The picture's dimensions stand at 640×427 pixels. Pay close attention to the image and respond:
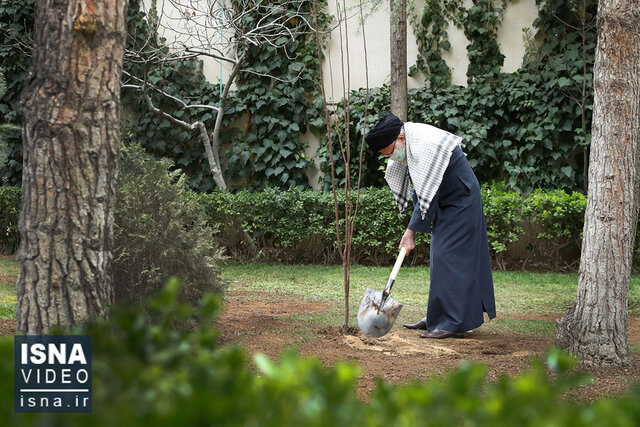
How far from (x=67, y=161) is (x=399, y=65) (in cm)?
718

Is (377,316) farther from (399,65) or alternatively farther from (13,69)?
(13,69)

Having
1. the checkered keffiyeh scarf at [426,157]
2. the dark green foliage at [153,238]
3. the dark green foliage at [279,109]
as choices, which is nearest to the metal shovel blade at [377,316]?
the checkered keffiyeh scarf at [426,157]

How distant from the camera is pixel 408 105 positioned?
9.59m

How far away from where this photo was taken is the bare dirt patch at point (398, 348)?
3348mm

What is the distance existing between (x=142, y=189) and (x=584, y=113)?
683cm

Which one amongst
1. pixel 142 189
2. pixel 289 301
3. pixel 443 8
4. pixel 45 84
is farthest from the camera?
pixel 443 8

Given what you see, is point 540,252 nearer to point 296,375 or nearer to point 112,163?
point 112,163

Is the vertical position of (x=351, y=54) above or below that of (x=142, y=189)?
above

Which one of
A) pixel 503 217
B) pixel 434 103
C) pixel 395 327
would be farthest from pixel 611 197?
pixel 434 103

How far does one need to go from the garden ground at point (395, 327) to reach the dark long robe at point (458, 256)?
0.19 metres

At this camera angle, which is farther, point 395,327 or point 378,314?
point 395,327

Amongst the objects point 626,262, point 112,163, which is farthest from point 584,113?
point 112,163

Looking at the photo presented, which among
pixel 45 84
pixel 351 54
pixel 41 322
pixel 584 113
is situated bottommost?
pixel 41 322

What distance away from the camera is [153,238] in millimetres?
3869
